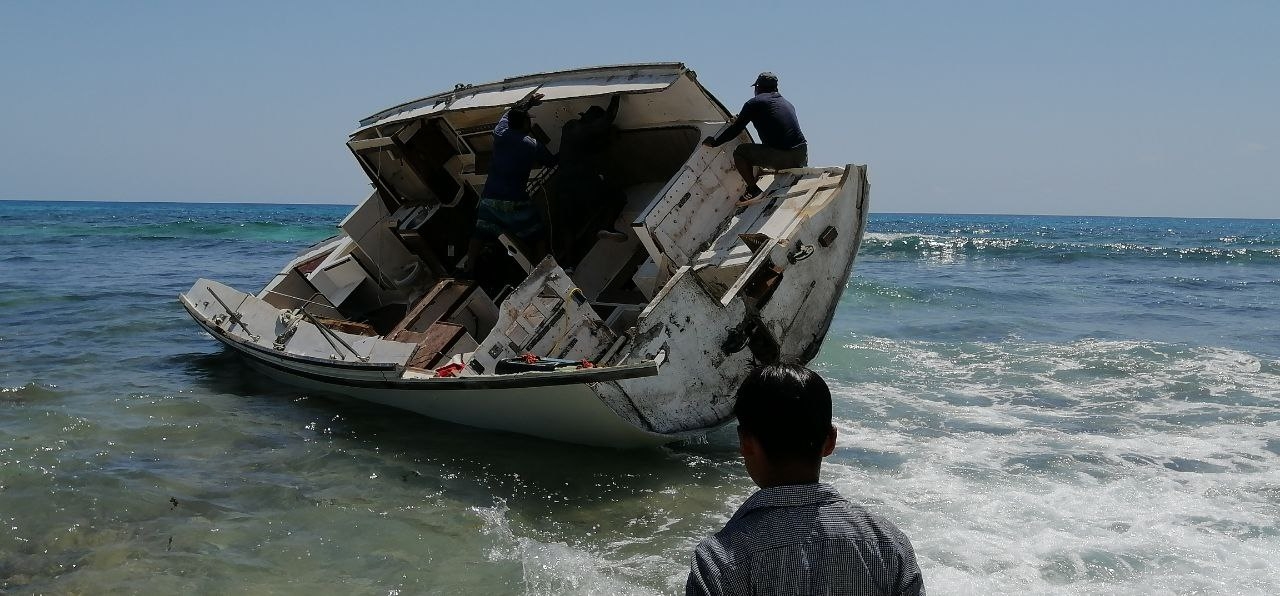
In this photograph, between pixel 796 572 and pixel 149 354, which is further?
pixel 149 354

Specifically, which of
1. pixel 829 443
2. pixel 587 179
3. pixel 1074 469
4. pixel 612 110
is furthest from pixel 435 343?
pixel 829 443

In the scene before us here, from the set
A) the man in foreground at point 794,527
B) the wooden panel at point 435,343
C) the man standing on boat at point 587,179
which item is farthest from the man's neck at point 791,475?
the man standing on boat at point 587,179

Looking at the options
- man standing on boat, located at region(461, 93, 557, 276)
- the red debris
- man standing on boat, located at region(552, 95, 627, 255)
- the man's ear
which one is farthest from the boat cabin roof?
the man's ear

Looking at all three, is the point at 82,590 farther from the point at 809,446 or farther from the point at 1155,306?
the point at 1155,306

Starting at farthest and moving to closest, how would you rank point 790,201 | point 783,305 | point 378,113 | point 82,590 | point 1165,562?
1. point 378,113
2. point 790,201
3. point 783,305
4. point 1165,562
5. point 82,590

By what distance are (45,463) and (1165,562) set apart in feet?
23.1

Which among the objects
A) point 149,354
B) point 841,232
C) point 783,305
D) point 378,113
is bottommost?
point 149,354

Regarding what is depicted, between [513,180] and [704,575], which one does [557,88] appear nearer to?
[513,180]

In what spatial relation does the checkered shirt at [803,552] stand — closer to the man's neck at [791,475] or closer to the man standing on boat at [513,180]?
the man's neck at [791,475]

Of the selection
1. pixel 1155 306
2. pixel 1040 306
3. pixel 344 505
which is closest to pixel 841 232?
pixel 344 505

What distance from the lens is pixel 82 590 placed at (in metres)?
4.79

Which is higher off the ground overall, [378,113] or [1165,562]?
[378,113]

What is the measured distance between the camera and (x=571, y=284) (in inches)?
269

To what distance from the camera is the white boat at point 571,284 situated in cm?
643
